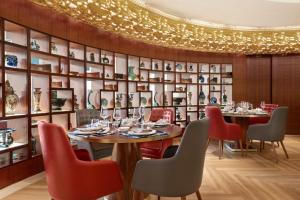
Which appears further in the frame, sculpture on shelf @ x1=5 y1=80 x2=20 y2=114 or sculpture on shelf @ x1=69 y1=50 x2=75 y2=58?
sculpture on shelf @ x1=69 y1=50 x2=75 y2=58

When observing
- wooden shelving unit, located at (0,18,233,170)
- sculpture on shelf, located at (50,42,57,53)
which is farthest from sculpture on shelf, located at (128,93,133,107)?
sculpture on shelf, located at (50,42,57,53)

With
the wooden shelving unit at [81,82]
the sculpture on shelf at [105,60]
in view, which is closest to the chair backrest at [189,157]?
the wooden shelving unit at [81,82]

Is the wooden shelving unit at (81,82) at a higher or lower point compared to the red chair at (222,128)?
higher

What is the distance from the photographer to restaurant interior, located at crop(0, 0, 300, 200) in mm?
2088

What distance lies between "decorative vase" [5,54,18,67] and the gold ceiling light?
80 cm

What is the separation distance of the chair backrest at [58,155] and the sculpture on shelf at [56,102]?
7.65 feet

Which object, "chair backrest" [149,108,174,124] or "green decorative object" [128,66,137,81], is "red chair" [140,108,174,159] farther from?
"green decorative object" [128,66,137,81]

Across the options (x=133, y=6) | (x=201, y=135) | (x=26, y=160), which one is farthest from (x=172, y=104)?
(x=201, y=135)

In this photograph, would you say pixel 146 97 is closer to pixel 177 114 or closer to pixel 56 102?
pixel 177 114

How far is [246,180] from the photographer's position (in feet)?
12.4

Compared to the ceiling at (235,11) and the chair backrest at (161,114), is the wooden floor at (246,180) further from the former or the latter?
the ceiling at (235,11)

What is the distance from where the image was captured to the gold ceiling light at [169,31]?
400 cm

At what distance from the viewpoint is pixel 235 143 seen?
5699 mm

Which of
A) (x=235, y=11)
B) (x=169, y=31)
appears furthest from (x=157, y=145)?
(x=235, y=11)
